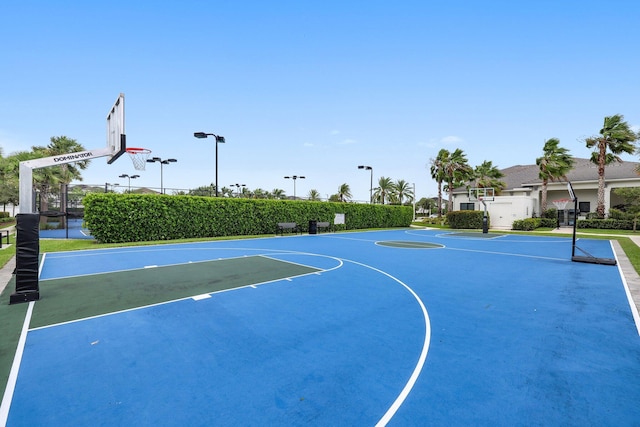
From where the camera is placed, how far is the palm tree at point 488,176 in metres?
37.7

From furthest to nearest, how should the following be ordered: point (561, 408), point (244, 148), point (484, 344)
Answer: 1. point (244, 148)
2. point (484, 344)
3. point (561, 408)

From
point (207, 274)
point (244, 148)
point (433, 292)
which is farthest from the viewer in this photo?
point (244, 148)

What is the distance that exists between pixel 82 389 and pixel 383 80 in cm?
2222

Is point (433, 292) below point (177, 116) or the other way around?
below

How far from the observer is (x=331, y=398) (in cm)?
298

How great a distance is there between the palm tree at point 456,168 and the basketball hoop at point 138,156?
36246 millimetres

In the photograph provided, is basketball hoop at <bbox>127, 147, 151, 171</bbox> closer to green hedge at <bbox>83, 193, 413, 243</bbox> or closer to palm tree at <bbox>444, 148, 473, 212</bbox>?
green hedge at <bbox>83, 193, 413, 243</bbox>

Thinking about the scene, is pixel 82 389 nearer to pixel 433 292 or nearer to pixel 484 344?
pixel 484 344

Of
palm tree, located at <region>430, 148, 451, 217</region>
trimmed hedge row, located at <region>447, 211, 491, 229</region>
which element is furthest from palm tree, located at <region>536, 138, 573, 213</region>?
palm tree, located at <region>430, 148, 451, 217</region>

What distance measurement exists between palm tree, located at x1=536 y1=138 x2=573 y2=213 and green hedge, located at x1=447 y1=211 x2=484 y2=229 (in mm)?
7393

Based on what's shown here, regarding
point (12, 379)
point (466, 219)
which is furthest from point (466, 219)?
point (12, 379)

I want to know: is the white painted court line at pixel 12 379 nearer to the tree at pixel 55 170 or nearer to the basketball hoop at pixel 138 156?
the basketball hoop at pixel 138 156

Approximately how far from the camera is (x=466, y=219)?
3262 cm

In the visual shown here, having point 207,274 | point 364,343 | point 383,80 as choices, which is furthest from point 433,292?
point 383,80
